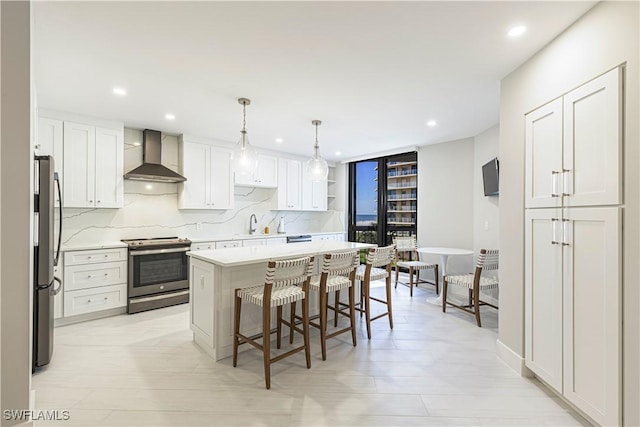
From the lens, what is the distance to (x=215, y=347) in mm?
2527

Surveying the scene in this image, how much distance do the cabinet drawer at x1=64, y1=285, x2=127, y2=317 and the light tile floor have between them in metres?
0.36

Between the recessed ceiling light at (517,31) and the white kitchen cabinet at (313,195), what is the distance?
433 centimetres

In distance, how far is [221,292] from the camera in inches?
100

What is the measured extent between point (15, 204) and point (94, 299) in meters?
2.43

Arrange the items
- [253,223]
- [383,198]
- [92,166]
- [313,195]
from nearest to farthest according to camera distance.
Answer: [92,166] → [253,223] → [383,198] → [313,195]

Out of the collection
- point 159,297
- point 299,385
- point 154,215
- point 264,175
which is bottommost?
point 299,385

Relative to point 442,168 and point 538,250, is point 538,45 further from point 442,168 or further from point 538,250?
point 442,168

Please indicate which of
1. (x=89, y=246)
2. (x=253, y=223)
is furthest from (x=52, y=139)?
(x=253, y=223)

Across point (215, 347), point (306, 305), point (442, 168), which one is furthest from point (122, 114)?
point (442, 168)

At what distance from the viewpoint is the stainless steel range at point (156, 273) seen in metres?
3.73

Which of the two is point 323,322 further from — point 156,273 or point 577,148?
point 156,273

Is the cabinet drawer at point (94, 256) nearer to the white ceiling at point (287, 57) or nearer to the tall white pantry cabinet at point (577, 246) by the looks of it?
the white ceiling at point (287, 57)

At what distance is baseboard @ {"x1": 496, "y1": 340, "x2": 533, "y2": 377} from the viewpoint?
7.48ft

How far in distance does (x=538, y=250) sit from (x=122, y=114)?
4.55 meters
